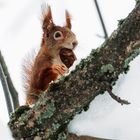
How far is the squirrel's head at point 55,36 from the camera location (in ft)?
4.27

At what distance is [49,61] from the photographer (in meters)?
1.24

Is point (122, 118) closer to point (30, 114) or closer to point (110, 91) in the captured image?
point (110, 91)

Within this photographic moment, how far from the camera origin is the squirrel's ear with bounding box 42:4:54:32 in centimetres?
140

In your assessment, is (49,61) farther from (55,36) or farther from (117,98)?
(117,98)

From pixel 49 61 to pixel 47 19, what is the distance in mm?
254

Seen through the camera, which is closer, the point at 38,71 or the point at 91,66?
the point at 91,66

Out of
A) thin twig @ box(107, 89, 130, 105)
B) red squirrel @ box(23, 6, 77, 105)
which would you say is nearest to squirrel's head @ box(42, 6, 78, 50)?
red squirrel @ box(23, 6, 77, 105)

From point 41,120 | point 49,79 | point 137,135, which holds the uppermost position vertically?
point 49,79

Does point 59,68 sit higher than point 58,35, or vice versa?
point 58,35

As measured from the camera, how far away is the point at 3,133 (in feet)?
3.63

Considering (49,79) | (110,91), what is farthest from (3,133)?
(110,91)

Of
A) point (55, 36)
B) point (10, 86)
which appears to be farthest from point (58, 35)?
point (10, 86)

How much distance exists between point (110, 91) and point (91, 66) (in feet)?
0.26

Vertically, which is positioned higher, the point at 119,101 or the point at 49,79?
the point at 49,79
